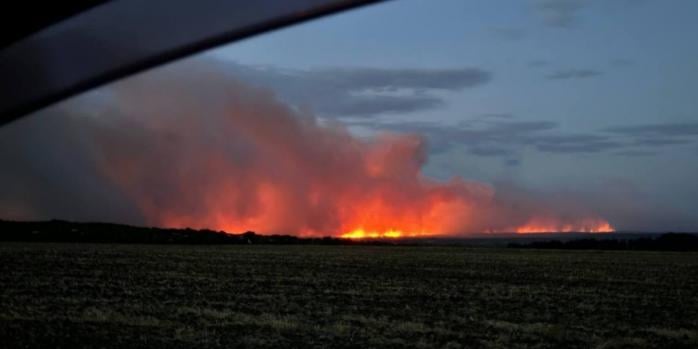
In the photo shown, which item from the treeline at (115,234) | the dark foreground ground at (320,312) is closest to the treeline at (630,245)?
the treeline at (115,234)

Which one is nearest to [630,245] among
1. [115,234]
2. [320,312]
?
[115,234]

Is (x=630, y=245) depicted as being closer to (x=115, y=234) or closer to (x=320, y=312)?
(x=115, y=234)

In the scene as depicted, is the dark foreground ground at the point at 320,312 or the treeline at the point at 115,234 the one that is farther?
the treeline at the point at 115,234

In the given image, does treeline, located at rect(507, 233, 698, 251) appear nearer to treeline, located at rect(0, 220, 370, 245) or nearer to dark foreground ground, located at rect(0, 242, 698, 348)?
treeline, located at rect(0, 220, 370, 245)

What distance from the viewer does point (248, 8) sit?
1.42 m

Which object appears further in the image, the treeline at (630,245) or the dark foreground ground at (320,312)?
the treeline at (630,245)

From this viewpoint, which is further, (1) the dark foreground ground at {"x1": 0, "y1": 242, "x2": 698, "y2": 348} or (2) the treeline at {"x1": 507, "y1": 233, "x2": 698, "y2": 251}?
(2) the treeline at {"x1": 507, "y1": 233, "x2": 698, "y2": 251}

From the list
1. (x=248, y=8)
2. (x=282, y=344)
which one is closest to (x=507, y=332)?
(x=282, y=344)

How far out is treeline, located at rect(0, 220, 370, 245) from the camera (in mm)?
79312

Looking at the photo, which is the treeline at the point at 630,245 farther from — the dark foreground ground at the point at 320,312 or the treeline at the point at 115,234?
the dark foreground ground at the point at 320,312

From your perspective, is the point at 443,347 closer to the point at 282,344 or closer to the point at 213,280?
the point at 282,344

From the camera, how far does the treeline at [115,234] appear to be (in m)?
Answer: 79.3

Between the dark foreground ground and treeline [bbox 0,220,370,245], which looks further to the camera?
treeline [bbox 0,220,370,245]

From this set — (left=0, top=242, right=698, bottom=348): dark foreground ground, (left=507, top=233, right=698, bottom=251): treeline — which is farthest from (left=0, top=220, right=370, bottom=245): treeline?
(left=0, top=242, right=698, bottom=348): dark foreground ground
